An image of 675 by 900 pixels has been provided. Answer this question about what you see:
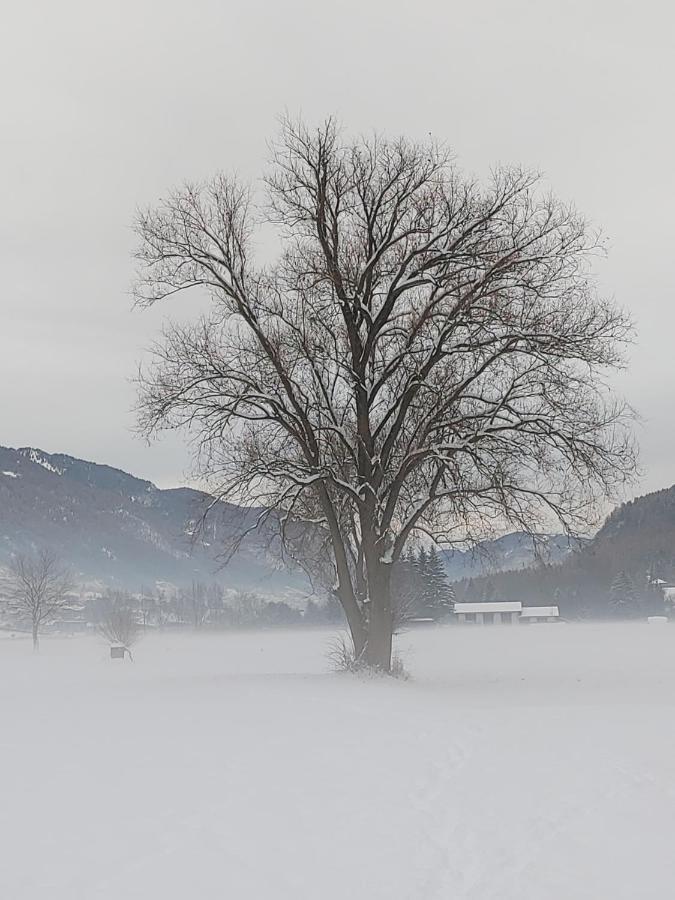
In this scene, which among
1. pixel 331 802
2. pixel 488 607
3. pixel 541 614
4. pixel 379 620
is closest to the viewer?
pixel 331 802

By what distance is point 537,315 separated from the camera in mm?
19625

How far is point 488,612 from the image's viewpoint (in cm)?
14425

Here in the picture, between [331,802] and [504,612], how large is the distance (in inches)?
5570

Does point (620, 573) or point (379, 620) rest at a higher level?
point (620, 573)

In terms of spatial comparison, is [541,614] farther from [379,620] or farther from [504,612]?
[379,620]

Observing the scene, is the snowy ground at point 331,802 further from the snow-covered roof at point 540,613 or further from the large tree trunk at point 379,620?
the snow-covered roof at point 540,613

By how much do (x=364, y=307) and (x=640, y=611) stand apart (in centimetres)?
12755

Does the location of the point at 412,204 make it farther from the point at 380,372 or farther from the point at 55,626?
the point at 55,626

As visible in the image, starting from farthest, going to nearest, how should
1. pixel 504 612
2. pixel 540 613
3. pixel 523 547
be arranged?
pixel 504 612
pixel 540 613
pixel 523 547

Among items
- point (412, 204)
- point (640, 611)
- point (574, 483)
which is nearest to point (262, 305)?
point (412, 204)

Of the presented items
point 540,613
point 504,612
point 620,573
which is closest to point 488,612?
point 504,612

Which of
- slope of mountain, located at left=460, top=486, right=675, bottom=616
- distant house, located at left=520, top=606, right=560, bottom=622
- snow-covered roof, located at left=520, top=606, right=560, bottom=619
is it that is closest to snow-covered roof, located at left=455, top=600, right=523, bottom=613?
snow-covered roof, located at left=520, top=606, right=560, bottom=619

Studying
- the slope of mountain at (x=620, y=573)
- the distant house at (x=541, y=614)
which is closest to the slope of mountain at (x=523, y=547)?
the slope of mountain at (x=620, y=573)

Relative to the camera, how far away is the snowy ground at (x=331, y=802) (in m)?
6.36
